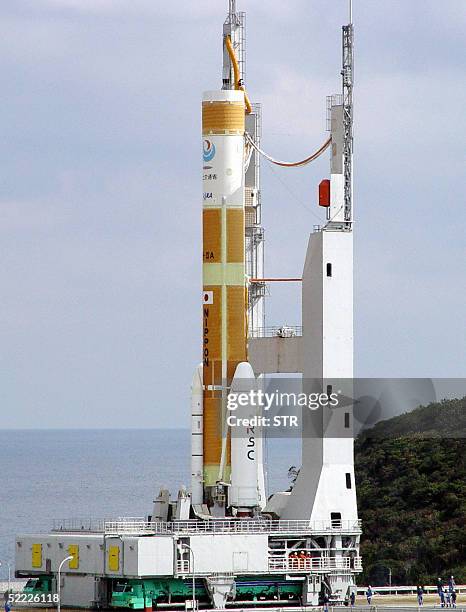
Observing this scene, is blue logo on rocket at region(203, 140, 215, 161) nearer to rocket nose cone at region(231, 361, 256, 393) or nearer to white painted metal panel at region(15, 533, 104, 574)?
rocket nose cone at region(231, 361, 256, 393)

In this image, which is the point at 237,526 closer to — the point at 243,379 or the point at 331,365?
the point at 243,379

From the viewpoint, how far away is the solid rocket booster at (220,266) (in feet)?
222

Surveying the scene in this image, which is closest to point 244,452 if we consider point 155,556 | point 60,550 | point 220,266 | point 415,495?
point 155,556

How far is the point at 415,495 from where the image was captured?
309 feet

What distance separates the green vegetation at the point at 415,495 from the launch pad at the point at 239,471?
667 inches

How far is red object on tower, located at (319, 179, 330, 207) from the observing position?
6744cm

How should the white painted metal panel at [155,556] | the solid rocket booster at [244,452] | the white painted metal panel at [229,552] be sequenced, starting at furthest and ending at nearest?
the solid rocket booster at [244,452] < the white painted metal panel at [229,552] < the white painted metal panel at [155,556]

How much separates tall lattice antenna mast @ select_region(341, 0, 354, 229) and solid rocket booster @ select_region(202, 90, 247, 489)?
3549mm

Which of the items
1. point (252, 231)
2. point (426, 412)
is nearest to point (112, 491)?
point (426, 412)

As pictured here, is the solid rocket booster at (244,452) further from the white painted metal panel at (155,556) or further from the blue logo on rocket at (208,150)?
the blue logo on rocket at (208,150)

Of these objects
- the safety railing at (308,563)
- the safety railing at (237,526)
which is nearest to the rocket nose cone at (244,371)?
the safety railing at (237,526)

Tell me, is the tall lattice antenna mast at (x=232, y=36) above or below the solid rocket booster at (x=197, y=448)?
above

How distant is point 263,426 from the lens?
6712cm

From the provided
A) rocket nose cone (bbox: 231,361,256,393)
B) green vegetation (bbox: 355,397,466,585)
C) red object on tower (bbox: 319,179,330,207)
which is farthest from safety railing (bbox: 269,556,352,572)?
green vegetation (bbox: 355,397,466,585)
